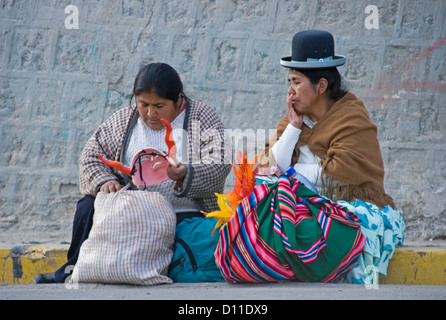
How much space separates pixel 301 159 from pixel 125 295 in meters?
1.29

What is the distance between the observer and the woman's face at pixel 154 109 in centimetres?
392

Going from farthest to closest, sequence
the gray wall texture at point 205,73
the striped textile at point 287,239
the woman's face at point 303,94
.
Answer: the gray wall texture at point 205,73
the woman's face at point 303,94
the striped textile at point 287,239

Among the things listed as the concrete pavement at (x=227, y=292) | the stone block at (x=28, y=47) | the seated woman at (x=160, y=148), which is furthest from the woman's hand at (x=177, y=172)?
the stone block at (x=28, y=47)

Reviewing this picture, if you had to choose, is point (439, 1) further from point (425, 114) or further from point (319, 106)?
point (319, 106)

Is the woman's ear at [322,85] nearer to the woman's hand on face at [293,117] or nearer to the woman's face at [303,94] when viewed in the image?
the woman's face at [303,94]

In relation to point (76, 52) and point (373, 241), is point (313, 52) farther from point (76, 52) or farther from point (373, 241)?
point (76, 52)

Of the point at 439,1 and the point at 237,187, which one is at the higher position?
the point at 439,1

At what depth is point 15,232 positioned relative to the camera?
4969 mm

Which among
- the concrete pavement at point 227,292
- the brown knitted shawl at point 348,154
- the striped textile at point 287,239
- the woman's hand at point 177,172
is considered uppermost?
the brown knitted shawl at point 348,154

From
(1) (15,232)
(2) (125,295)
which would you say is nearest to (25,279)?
(1) (15,232)

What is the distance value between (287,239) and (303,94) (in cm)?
92

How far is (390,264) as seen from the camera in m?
3.83

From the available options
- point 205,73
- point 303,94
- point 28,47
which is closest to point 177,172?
point 303,94

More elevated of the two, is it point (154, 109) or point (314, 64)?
point (314, 64)
